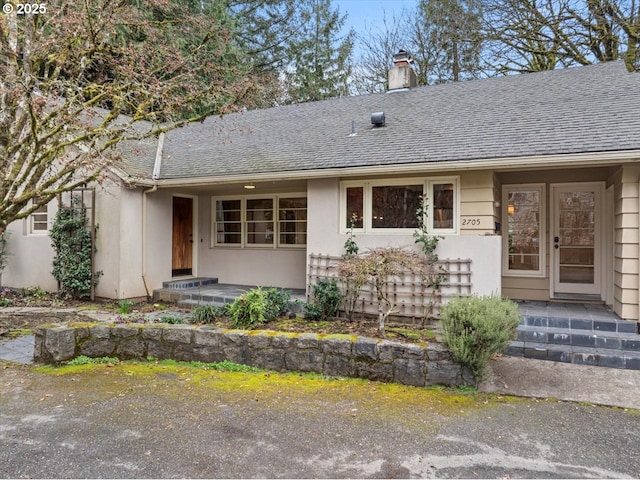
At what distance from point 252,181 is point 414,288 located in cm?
379

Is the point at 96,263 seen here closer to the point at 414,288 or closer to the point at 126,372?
the point at 126,372

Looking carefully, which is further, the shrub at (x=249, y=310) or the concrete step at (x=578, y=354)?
the shrub at (x=249, y=310)

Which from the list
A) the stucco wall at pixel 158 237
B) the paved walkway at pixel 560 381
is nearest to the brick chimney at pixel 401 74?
the stucco wall at pixel 158 237

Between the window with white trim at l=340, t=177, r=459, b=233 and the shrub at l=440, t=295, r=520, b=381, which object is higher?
the window with white trim at l=340, t=177, r=459, b=233

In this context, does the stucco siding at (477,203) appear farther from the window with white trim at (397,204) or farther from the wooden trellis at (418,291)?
the wooden trellis at (418,291)

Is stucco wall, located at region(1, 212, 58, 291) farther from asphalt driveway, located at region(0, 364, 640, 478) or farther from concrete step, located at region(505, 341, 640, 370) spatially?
concrete step, located at region(505, 341, 640, 370)

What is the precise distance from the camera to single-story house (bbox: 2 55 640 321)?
653 centimetres

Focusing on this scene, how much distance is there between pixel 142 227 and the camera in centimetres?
916

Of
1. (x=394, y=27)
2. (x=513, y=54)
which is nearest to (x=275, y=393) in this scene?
(x=513, y=54)

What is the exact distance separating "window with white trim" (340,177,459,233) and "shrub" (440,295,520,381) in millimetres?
2649

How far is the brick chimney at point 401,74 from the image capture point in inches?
431

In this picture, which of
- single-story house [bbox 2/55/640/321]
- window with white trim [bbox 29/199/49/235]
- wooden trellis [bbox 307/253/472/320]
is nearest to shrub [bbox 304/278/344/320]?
wooden trellis [bbox 307/253/472/320]

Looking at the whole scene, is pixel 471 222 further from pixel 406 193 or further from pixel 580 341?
pixel 580 341

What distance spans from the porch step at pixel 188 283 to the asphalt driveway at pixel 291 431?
4814 millimetres
